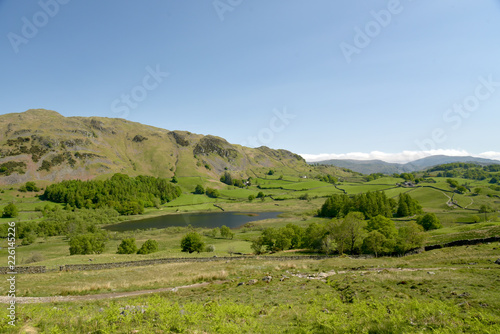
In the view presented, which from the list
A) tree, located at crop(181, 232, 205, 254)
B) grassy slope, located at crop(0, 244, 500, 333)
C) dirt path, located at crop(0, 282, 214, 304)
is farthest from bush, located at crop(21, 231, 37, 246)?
dirt path, located at crop(0, 282, 214, 304)

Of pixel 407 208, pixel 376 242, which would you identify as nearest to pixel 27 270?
pixel 376 242

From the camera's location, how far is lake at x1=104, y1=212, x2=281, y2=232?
127875mm

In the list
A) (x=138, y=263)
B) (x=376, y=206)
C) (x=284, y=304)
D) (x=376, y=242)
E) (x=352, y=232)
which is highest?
(x=284, y=304)

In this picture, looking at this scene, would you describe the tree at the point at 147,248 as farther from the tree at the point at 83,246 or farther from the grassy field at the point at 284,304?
the grassy field at the point at 284,304

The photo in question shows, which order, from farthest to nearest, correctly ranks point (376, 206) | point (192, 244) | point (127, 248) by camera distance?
point (376, 206), point (127, 248), point (192, 244)

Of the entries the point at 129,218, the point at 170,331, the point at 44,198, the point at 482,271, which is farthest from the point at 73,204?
the point at 482,271

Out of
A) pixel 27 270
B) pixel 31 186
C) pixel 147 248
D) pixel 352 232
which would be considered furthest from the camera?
pixel 31 186

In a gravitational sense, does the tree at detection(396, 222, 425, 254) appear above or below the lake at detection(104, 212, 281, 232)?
above

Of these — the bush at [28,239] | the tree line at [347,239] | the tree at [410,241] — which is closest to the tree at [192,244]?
the tree line at [347,239]

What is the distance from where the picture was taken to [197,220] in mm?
142625

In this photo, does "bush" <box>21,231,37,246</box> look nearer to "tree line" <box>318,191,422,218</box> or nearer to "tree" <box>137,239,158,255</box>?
"tree" <box>137,239,158,255</box>

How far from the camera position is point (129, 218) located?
148m

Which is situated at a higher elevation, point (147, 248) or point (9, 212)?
point (9, 212)

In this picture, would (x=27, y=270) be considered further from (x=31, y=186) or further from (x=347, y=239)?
(x=31, y=186)
